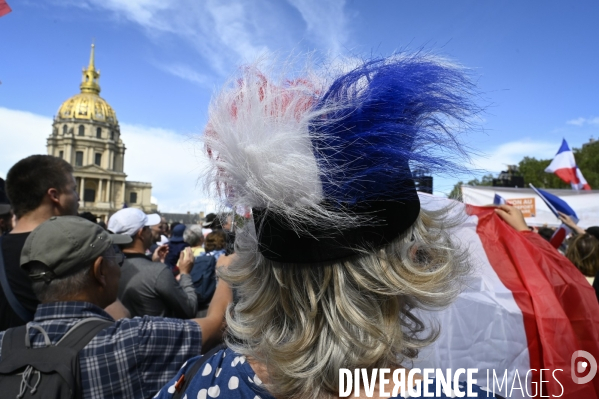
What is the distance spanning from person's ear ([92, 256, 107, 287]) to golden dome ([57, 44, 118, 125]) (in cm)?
9157

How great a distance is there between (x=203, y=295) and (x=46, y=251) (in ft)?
8.29

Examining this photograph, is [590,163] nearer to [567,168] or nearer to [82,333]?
[567,168]

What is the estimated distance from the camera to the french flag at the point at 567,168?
8.86m

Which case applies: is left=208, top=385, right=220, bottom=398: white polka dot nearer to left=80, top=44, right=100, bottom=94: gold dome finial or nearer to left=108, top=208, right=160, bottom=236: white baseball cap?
left=108, top=208, right=160, bottom=236: white baseball cap

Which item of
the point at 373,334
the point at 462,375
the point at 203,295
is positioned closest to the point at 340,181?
the point at 373,334

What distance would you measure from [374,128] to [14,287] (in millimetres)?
2331

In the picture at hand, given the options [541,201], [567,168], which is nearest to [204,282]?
[541,201]

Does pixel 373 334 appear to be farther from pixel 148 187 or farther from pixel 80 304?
pixel 148 187

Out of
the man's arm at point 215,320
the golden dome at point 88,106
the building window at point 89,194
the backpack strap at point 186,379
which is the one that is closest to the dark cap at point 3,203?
the man's arm at point 215,320

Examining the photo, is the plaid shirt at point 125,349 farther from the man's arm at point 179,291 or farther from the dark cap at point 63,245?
the man's arm at point 179,291

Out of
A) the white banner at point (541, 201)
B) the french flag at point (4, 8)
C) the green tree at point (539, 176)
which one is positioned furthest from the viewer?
the green tree at point (539, 176)

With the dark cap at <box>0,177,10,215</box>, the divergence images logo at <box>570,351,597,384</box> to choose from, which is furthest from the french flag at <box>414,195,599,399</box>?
the dark cap at <box>0,177,10,215</box>

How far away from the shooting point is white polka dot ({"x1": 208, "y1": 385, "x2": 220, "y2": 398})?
105 centimetres

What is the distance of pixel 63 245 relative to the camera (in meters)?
1.82
